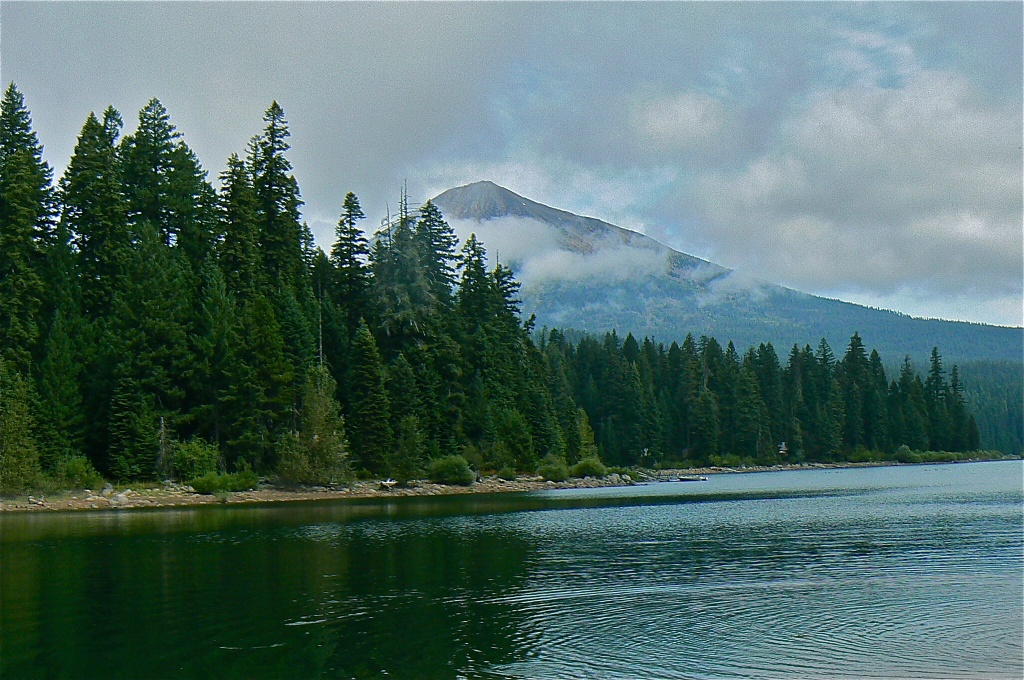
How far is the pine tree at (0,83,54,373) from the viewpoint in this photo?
203 ft

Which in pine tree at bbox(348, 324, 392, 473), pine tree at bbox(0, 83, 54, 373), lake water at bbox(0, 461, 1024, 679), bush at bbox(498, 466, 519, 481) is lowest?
lake water at bbox(0, 461, 1024, 679)

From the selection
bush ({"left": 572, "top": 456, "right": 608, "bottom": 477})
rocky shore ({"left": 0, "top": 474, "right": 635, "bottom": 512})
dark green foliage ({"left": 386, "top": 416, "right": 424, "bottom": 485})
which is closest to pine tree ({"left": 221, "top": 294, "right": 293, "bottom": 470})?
rocky shore ({"left": 0, "top": 474, "right": 635, "bottom": 512})

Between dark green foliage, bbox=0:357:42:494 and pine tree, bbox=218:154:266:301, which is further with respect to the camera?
pine tree, bbox=218:154:266:301

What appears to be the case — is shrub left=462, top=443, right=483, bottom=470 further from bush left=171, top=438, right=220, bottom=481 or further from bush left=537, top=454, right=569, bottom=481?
bush left=171, top=438, right=220, bottom=481

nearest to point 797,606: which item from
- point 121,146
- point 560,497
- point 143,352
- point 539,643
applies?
point 539,643

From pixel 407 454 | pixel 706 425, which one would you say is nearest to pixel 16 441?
pixel 407 454

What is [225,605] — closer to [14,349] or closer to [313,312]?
[14,349]

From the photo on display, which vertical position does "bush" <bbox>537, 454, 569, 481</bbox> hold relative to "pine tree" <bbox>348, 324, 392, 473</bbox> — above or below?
below

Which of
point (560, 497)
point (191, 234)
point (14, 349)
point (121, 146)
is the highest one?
point (121, 146)

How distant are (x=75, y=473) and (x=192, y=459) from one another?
7969 millimetres

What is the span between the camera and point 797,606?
2212 centimetres

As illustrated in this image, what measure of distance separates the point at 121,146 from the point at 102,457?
96.2 feet

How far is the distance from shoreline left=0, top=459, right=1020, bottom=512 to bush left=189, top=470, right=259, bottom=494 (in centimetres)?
54

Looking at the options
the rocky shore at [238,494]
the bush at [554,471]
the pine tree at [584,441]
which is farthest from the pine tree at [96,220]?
the pine tree at [584,441]
